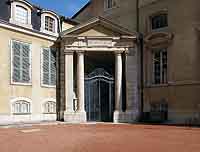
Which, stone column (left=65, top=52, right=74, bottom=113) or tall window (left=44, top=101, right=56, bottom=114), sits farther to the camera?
tall window (left=44, top=101, right=56, bottom=114)

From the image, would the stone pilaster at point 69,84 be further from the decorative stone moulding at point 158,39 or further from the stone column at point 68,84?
the decorative stone moulding at point 158,39

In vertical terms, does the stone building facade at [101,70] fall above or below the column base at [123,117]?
above

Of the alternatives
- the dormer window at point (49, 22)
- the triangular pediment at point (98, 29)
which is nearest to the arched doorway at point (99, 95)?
the triangular pediment at point (98, 29)

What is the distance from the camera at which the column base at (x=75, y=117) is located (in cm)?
2108

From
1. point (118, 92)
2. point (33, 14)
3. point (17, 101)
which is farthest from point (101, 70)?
point (17, 101)

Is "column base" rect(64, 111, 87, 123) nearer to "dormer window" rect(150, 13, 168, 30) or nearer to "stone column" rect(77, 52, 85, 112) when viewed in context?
"stone column" rect(77, 52, 85, 112)

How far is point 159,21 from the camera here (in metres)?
22.3

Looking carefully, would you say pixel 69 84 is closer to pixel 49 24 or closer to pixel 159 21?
pixel 49 24

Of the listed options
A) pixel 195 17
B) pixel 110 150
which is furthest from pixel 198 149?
pixel 195 17

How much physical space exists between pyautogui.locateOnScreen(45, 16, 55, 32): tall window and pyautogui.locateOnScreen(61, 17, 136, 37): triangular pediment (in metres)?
0.93

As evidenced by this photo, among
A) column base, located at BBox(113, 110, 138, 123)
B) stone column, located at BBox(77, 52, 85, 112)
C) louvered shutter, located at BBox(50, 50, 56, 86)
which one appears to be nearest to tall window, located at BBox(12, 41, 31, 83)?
louvered shutter, located at BBox(50, 50, 56, 86)

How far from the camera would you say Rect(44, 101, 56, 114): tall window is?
21.7 m

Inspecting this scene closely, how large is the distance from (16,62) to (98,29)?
5.52 meters

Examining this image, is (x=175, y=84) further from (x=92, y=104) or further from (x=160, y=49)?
(x=92, y=104)
